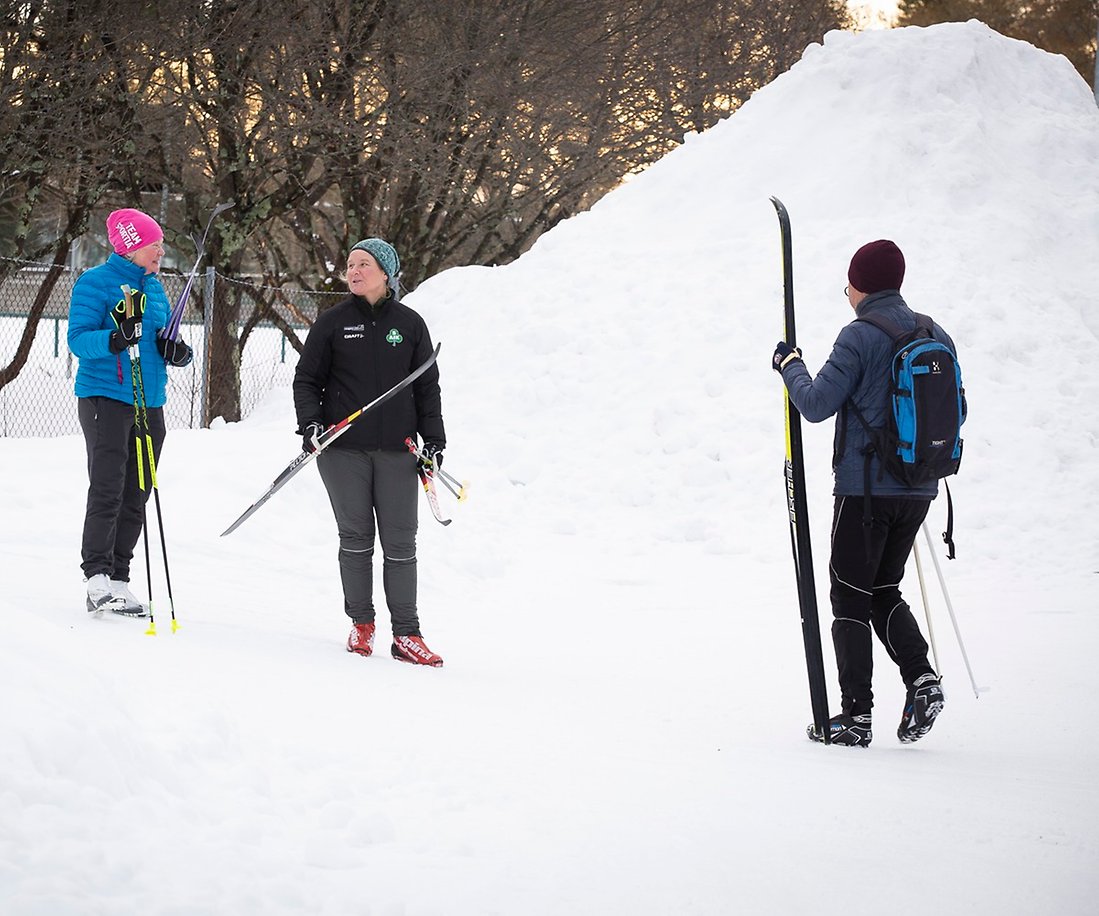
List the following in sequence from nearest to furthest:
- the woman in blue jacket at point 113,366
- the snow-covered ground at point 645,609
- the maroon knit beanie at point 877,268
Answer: the snow-covered ground at point 645,609 → the maroon knit beanie at point 877,268 → the woman in blue jacket at point 113,366

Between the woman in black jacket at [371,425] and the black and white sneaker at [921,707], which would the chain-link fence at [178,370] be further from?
the black and white sneaker at [921,707]

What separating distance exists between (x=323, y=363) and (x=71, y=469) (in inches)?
148

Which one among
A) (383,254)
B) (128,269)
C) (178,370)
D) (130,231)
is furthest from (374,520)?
(178,370)

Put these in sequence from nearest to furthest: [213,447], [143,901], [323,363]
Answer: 1. [143,901]
2. [323,363]
3. [213,447]

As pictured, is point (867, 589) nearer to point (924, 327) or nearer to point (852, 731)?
point (852, 731)

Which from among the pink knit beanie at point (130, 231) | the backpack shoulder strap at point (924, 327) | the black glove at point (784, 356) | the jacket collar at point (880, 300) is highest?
the pink knit beanie at point (130, 231)

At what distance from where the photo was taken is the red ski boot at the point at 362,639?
580 cm

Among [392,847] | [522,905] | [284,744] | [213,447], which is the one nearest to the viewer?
[522,905]

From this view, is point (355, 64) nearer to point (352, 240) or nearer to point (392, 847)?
point (352, 240)

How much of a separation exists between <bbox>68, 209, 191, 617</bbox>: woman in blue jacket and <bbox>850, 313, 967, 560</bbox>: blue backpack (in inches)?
122

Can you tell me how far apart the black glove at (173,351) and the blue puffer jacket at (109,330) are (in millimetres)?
27

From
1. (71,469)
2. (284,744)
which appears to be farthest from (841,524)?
(71,469)

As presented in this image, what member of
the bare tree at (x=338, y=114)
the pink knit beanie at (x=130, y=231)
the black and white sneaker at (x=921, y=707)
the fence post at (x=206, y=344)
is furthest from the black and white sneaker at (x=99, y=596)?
the bare tree at (x=338, y=114)

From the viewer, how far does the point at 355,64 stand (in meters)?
16.2
